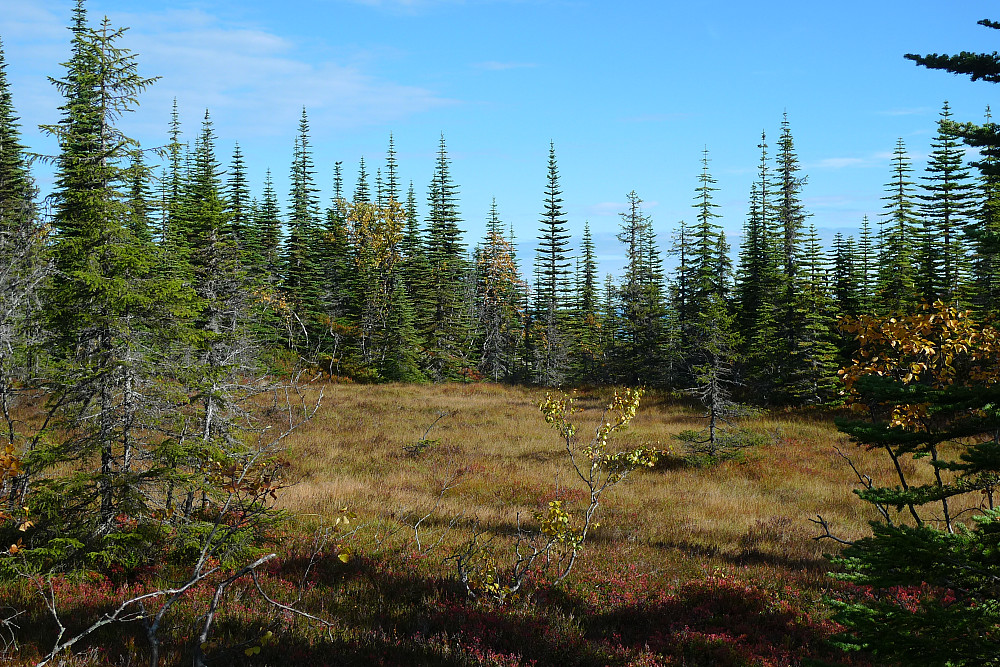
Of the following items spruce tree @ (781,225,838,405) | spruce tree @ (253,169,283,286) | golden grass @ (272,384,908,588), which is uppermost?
spruce tree @ (253,169,283,286)

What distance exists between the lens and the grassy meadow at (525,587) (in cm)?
635

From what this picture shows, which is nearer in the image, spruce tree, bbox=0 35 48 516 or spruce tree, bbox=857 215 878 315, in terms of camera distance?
spruce tree, bbox=0 35 48 516

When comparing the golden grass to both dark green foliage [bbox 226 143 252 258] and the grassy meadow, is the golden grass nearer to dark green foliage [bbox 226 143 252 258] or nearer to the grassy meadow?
the grassy meadow

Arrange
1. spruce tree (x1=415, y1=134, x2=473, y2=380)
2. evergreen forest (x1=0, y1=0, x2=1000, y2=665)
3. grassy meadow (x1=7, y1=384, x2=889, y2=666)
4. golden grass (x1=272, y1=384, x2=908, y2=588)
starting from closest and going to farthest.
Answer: evergreen forest (x1=0, y1=0, x2=1000, y2=665) < grassy meadow (x1=7, y1=384, x2=889, y2=666) < golden grass (x1=272, y1=384, x2=908, y2=588) < spruce tree (x1=415, y1=134, x2=473, y2=380)

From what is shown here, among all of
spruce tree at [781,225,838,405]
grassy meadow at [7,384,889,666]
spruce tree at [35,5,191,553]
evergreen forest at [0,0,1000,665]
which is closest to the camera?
evergreen forest at [0,0,1000,665]

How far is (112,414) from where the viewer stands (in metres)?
8.41

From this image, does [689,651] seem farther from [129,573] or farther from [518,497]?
[518,497]

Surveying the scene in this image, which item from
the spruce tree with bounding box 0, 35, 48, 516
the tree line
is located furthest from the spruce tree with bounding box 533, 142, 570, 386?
the spruce tree with bounding box 0, 35, 48, 516

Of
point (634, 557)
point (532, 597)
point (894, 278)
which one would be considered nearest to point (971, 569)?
point (532, 597)

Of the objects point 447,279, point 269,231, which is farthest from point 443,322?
point 269,231

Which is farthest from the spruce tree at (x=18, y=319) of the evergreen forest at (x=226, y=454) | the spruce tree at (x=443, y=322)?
the spruce tree at (x=443, y=322)

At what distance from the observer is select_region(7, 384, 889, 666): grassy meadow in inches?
250

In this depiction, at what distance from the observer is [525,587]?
8.21m

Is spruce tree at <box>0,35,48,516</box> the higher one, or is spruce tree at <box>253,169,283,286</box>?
spruce tree at <box>253,169,283,286</box>
